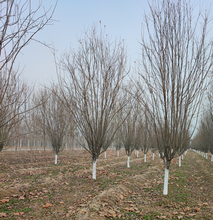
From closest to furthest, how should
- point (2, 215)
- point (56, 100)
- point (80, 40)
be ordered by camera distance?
point (2, 215) → point (80, 40) → point (56, 100)

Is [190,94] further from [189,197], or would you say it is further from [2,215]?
[2,215]

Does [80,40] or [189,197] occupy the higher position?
[80,40]

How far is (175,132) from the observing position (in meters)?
6.39

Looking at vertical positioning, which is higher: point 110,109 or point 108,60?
point 108,60

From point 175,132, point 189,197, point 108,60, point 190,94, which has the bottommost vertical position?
point 189,197

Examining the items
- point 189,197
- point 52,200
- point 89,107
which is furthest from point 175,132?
point 52,200

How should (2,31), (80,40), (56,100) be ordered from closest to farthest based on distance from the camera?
(2,31) → (80,40) → (56,100)

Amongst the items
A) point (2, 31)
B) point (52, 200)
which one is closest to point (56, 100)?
point (52, 200)

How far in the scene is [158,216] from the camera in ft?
15.1

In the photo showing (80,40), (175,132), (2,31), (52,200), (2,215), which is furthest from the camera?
(80,40)

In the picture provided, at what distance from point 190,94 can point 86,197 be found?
4927 mm

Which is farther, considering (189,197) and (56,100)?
(56,100)

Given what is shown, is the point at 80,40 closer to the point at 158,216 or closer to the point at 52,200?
the point at 52,200

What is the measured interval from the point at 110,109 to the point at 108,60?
208 cm
